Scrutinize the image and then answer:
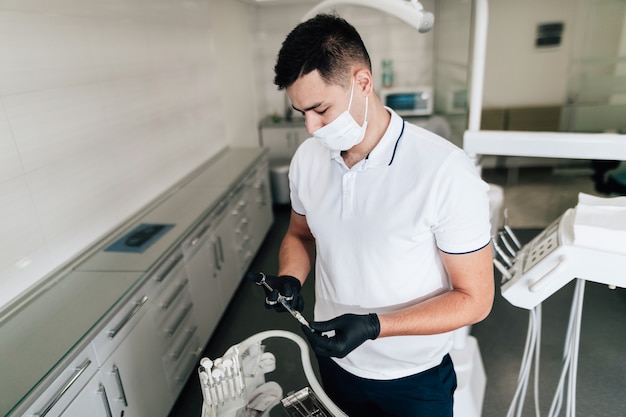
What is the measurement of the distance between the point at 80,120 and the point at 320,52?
157 cm

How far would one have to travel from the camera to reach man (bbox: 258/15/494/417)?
998mm

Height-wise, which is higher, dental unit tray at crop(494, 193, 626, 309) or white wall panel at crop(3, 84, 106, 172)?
white wall panel at crop(3, 84, 106, 172)

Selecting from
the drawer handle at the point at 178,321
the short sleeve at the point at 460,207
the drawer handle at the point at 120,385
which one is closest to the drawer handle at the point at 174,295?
the drawer handle at the point at 178,321

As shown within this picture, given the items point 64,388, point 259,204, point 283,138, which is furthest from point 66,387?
point 283,138

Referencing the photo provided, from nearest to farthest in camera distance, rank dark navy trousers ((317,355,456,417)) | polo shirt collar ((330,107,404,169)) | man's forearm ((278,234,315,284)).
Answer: polo shirt collar ((330,107,404,169))
dark navy trousers ((317,355,456,417))
man's forearm ((278,234,315,284))

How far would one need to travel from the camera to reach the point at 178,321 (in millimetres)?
2182

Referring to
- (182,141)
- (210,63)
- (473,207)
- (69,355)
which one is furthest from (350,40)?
(210,63)

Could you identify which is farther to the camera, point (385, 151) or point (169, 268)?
point (169, 268)

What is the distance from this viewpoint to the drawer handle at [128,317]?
163 centimetres

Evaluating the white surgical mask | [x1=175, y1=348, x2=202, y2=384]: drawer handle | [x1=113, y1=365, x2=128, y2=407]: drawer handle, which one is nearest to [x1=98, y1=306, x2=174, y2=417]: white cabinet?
[x1=113, y1=365, x2=128, y2=407]: drawer handle

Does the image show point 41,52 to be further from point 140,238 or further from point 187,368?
point 187,368

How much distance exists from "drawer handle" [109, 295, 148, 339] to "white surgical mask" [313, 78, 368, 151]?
115 cm

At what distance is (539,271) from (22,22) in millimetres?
2105

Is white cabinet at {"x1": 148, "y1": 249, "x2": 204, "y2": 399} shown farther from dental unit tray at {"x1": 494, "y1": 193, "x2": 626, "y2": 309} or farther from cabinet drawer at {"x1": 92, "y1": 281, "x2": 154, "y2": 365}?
dental unit tray at {"x1": 494, "y1": 193, "x2": 626, "y2": 309}
